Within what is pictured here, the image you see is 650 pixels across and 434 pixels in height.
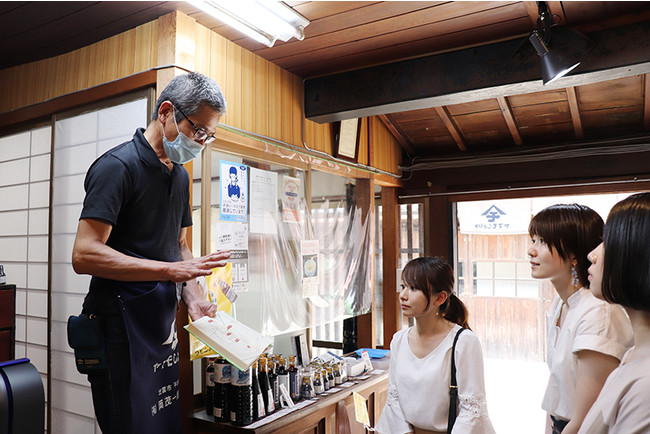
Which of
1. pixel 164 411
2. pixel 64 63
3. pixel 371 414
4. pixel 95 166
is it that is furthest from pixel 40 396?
pixel 371 414

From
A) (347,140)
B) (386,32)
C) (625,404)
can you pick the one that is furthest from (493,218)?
(625,404)

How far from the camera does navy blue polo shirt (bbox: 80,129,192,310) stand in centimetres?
161

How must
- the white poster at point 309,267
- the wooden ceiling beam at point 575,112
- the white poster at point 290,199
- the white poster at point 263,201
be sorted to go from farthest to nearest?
1. the wooden ceiling beam at point 575,112
2. the white poster at point 309,267
3. the white poster at point 290,199
4. the white poster at point 263,201

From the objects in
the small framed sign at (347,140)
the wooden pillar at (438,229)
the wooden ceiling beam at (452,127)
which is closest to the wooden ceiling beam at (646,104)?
the wooden ceiling beam at (452,127)

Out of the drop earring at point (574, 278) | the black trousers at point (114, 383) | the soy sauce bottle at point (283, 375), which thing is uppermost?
the drop earring at point (574, 278)

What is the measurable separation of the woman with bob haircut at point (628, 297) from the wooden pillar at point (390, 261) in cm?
350

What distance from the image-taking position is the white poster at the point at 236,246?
257cm

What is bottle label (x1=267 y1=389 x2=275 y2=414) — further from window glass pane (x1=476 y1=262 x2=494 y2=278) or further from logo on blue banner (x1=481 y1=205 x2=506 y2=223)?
window glass pane (x1=476 y1=262 x2=494 y2=278)

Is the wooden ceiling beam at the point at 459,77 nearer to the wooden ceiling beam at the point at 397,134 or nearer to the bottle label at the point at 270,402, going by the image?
the wooden ceiling beam at the point at 397,134

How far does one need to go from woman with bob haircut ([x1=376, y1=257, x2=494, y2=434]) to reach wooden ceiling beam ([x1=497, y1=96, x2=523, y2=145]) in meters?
1.95

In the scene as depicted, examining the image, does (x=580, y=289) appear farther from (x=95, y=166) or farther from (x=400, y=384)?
(x=95, y=166)

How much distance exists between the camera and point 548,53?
7.85 ft

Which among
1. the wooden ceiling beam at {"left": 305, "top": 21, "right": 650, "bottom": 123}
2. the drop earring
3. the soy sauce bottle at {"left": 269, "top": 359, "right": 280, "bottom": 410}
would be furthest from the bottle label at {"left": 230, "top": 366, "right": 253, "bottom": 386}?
the wooden ceiling beam at {"left": 305, "top": 21, "right": 650, "bottom": 123}

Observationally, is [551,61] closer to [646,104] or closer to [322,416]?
[646,104]
